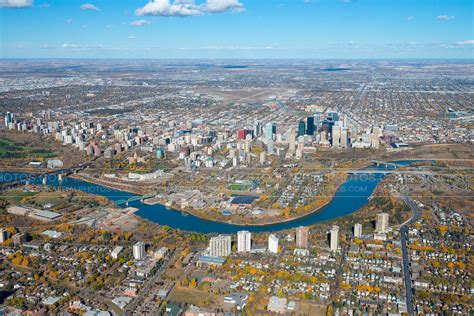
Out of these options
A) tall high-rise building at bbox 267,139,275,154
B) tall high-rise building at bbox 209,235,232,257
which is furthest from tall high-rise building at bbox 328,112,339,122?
tall high-rise building at bbox 209,235,232,257

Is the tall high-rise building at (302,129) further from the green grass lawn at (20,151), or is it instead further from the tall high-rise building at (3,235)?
the tall high-rise building at (3,235)

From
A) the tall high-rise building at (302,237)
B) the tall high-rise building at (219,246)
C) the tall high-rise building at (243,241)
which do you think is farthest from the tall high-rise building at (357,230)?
the tall high-rise building at (219,246)

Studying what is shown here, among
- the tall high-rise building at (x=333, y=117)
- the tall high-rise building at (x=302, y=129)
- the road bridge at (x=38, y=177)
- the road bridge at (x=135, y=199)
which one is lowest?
the road bridge at (x=135, y=199)

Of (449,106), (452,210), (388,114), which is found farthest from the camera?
(449,106)

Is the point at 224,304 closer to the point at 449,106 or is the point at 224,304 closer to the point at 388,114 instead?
the point at 388,114

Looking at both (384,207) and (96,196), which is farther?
(96,196)


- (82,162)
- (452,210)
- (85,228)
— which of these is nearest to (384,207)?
(452,210)
